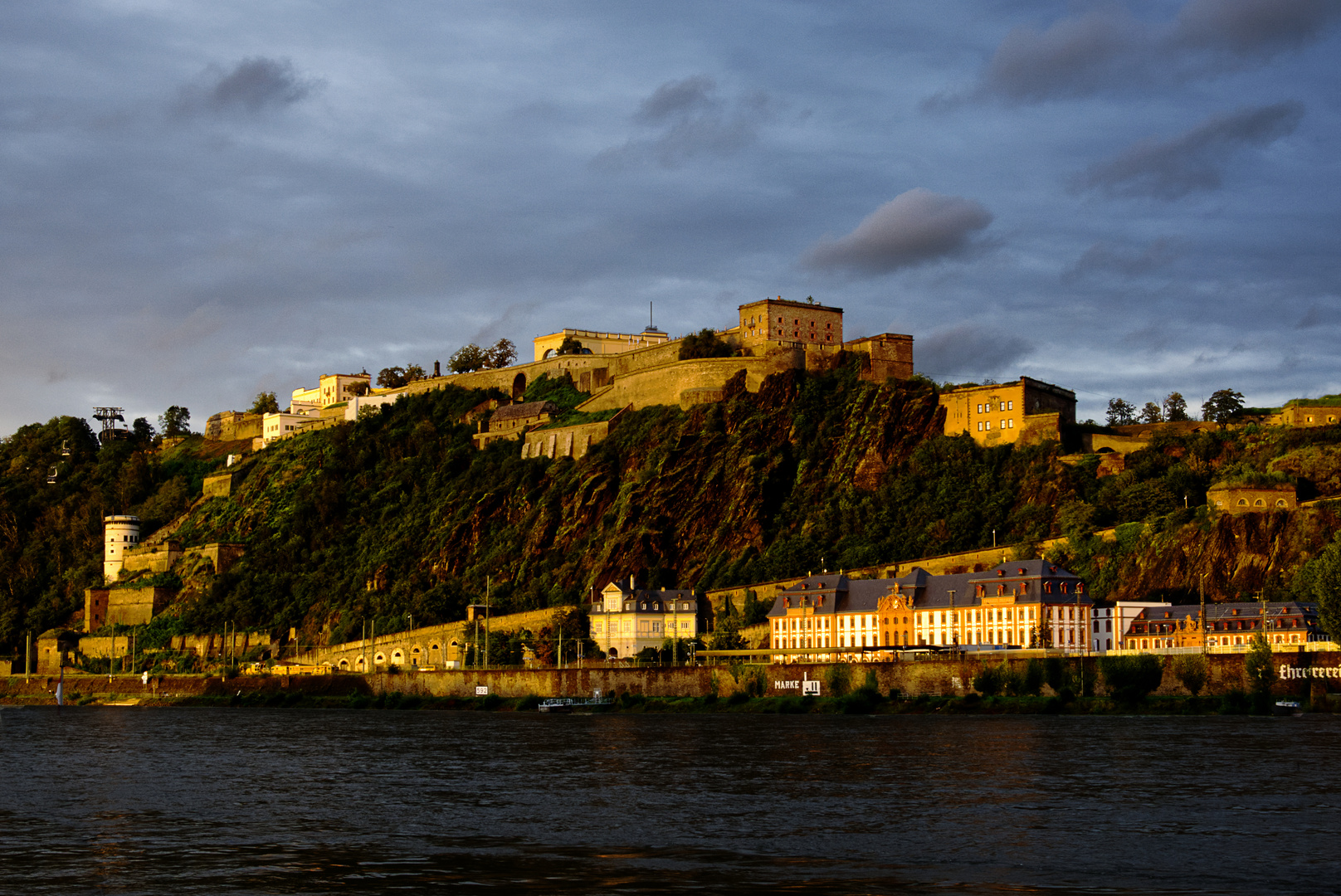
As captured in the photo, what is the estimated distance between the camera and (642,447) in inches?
4830

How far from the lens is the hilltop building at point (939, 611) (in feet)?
280

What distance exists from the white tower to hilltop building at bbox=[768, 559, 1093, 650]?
8200cm

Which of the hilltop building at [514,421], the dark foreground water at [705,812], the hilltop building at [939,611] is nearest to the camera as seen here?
the dark foreground water at [705,812]

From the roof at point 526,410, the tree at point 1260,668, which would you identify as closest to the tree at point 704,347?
the roof at point 526,410

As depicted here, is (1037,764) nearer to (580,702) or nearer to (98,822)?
(98,822)

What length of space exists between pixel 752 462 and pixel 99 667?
6390 cm

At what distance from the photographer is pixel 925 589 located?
9288cm

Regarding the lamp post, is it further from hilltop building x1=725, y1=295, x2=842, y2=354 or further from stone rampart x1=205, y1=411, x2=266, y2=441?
stone rampart x1=205, y1=411, x2=266, y2=441

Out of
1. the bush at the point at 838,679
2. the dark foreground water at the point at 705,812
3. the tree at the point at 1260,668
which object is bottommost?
the dark foreground water at the point at 705,812

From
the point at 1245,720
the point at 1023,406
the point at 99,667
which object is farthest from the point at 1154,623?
the point at 99,667

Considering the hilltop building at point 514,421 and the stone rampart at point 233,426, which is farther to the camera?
Answer: the stone rampart at point 233,426

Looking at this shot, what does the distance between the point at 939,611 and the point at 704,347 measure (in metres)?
46.9

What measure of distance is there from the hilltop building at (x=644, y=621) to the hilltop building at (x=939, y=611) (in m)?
7.05

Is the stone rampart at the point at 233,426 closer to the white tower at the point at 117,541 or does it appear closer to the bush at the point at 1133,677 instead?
the white tower at the point at 117,541
